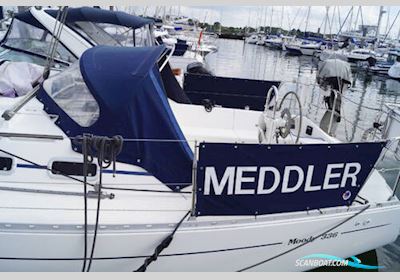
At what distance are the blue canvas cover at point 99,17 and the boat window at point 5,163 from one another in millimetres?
2617

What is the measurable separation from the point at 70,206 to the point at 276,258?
5.89 feet

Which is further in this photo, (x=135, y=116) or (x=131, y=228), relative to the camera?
(x=135, y=116)

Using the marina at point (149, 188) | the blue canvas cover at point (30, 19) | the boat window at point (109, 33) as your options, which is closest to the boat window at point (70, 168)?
the marina at point (149, 188)

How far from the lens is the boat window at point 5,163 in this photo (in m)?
2.81

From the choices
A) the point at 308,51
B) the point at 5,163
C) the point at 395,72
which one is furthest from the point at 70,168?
the point at 308,51

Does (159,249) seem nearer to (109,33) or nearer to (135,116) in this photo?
(135,116)

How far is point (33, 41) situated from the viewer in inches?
182

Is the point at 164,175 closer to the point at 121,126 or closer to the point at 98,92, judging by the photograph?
the point at 121,126

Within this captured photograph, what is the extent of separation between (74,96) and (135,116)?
2.03 feet

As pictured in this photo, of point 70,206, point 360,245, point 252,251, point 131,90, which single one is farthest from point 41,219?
point 360,245

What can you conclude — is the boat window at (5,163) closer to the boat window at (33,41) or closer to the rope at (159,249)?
the rope at (159,249)

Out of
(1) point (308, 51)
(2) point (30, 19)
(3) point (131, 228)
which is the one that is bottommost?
(1) point (308, 51)

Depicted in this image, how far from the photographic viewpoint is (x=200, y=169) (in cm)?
264

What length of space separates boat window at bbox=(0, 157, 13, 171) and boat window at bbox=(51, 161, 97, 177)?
0.33 meters
